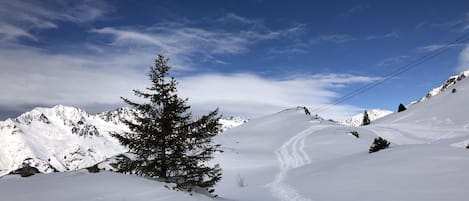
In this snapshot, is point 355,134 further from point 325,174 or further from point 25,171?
point 25,171

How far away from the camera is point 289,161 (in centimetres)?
3969

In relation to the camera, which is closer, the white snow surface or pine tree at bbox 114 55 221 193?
the white snow surface

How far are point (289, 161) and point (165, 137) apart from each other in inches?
944

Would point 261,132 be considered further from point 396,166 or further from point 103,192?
point 103,192

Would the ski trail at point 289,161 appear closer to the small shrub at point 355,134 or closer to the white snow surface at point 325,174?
the white snow surface at point 325,174

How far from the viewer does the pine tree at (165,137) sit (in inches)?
681

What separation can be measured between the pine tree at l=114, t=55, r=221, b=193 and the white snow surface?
10.0 feet

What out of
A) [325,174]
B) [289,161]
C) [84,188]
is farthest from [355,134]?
[84,188]

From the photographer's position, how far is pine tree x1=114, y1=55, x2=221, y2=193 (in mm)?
17297

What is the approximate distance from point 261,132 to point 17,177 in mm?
49708

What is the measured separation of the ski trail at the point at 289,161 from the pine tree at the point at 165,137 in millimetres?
4634

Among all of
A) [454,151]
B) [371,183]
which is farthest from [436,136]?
[371,183]

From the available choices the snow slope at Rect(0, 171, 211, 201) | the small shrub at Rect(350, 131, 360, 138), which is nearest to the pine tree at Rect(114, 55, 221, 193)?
the snow slope at Rect(0, 171, 211, 201)

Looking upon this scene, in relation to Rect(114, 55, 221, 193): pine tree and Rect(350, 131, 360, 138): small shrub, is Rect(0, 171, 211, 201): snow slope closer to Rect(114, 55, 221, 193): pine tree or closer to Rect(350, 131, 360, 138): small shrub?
Rect(114, 55, 221, 193): pine tree
